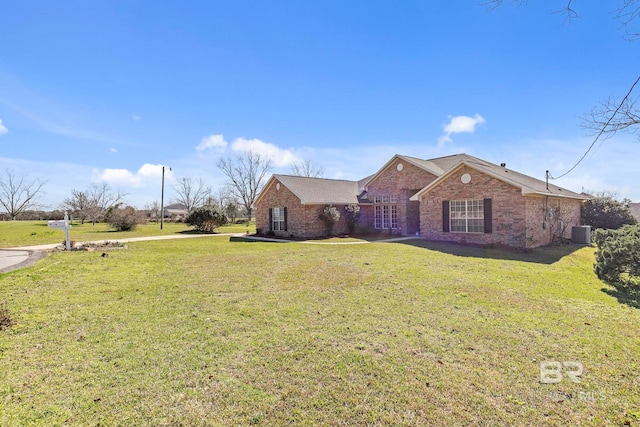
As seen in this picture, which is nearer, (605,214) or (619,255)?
(619,255)

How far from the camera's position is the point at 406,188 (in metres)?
20.5

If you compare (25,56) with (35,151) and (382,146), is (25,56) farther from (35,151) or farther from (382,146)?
(382,146)

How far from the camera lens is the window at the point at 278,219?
70.3 feet

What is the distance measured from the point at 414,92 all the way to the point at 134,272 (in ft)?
47.5

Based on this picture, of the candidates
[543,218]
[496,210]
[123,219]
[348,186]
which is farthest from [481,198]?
[123,219]

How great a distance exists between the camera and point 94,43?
9.91 metres

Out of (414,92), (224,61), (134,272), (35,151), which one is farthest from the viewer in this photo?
(35,151)

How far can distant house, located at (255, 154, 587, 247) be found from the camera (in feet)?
46.6

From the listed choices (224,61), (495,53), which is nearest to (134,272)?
(224,61)

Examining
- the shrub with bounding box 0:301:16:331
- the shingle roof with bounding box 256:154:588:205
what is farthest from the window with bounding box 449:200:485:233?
the shrub with bounding box 0:301:16:331

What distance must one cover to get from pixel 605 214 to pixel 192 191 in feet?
217

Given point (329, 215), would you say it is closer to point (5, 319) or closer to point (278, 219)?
point (278, 219)

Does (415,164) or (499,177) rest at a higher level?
(415,164)

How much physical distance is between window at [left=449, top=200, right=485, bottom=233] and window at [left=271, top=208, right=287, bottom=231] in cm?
1099
